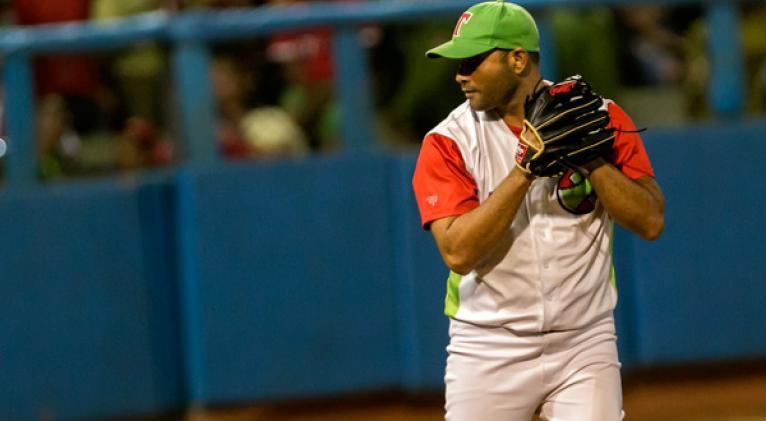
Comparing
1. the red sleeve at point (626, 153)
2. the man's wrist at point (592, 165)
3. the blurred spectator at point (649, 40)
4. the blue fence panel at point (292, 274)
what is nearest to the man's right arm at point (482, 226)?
the man's wrist at point (592, 165)

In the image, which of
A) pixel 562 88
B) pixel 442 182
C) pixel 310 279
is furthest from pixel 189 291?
pixel 562 88

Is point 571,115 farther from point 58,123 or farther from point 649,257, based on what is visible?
point 58,123

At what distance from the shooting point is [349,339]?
6.16m

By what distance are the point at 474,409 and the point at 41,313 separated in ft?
9.27

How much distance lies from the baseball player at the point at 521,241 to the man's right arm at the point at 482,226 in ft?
0.04

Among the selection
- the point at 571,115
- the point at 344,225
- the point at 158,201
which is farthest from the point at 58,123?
the point at 571,115

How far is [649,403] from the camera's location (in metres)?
6.25

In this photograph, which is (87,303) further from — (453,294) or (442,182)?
(442,182)

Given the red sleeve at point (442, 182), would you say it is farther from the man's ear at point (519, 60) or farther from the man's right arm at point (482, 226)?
the man's ear at point (519, 60)

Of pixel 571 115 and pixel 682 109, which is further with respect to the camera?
pixel 682 109

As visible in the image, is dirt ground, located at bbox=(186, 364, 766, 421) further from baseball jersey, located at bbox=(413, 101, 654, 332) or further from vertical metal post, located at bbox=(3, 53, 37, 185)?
baseball jersey, located at bbox=(413, 101, 654, 332)

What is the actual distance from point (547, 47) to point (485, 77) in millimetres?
2476

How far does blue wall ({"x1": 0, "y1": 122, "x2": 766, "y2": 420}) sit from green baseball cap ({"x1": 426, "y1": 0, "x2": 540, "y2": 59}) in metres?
2.30

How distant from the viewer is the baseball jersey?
A: 12.2 ft
